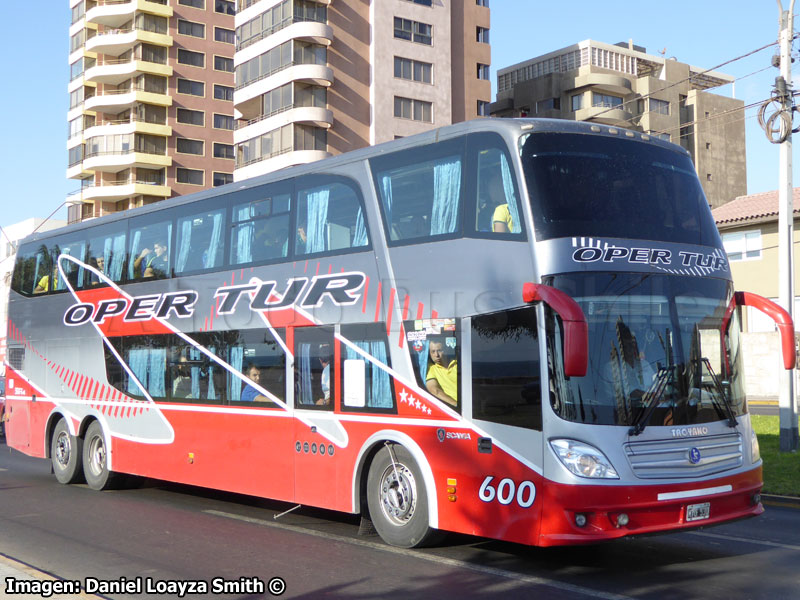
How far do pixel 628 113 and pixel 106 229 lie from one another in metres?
60.1

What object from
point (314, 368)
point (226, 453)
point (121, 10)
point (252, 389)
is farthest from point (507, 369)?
point (121, 10)

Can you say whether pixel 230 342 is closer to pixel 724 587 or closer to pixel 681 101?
pixel 724 587

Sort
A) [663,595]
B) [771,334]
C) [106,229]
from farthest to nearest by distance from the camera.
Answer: [771,334] → [106,229] → [663,595]

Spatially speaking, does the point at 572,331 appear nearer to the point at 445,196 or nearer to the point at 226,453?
the point at 445,196

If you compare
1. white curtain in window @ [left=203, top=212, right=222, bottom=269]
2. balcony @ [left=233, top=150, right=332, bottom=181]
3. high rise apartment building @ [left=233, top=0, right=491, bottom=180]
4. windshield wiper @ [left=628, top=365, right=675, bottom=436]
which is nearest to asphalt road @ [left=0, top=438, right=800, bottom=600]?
windshield wiper @ [left=628, top=365, right=675, bottom=436]

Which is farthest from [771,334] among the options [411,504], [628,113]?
[628,113]

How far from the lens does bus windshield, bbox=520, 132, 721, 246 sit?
27.7 feet

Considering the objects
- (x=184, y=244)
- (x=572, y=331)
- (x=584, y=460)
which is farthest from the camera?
(x=184, y=244)

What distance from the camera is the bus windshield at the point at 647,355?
26.3ft

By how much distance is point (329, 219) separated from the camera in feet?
35.5

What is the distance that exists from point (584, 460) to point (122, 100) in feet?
216

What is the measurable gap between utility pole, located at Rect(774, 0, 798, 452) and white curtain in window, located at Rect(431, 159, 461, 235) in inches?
328

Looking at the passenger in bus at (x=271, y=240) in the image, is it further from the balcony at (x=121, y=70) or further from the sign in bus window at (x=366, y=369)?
the balcony at (x=121, y=70)

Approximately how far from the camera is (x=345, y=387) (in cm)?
1042
